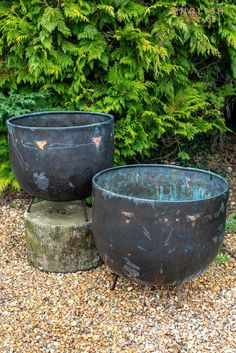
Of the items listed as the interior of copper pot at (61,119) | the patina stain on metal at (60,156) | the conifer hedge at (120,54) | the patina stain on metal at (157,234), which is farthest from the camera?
the conifer hedge at (120,54)

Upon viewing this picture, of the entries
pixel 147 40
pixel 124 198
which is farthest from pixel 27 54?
pixel 124 198

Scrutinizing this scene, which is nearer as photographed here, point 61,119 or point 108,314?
point 108,314

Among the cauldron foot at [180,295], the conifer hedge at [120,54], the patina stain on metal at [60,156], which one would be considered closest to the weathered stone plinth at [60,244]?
the patina stain on metal at [60,156]

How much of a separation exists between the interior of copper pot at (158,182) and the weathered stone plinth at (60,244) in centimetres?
Answer: 38

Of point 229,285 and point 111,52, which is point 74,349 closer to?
point 229,285

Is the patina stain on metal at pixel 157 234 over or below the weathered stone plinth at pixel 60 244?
over

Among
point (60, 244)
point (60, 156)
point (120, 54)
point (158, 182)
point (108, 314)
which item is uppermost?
point (120, 54)

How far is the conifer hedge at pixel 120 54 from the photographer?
14.0ft

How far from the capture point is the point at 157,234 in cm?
267

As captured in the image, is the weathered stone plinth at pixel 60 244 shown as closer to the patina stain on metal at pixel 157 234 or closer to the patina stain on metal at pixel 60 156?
the patina stain on metal at pixel 60 156

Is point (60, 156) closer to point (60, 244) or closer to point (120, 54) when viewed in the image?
point (60, 244)

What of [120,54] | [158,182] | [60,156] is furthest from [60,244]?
[120,54]

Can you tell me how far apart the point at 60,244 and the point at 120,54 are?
1.90 m

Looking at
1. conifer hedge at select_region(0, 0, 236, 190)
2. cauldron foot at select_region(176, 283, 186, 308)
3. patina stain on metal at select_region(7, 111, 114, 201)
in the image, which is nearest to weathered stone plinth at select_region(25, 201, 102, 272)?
patina stain on metal at select_region(7, 111, 114, 201)
